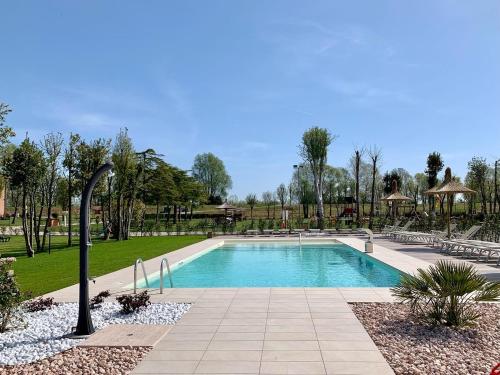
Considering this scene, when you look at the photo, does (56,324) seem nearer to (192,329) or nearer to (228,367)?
(192,329)

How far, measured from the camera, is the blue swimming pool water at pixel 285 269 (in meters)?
12.2

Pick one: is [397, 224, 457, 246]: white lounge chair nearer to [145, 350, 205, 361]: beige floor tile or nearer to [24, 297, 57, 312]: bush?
[24, 297, 57, 312]: bush

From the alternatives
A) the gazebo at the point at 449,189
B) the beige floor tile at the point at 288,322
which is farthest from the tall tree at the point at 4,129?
Result: the gazebo at the point at 449,189

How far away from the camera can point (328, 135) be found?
4075 centimetres

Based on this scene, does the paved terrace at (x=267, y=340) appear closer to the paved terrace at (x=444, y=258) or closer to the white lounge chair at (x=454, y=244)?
the paved terrace at (x=444, y=258)

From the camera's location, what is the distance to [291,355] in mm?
5055

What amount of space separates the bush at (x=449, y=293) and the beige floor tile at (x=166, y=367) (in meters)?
3.36

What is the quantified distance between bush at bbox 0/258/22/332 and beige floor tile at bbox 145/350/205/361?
246 cm

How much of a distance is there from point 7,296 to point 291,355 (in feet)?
13.3

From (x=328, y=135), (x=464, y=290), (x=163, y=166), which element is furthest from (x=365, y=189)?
(x=464, y=290)

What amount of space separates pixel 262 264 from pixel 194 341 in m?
11.0

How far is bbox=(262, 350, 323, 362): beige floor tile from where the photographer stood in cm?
492

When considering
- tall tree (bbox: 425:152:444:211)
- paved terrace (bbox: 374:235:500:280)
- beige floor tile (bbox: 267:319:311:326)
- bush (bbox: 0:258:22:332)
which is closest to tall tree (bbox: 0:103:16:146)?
bush (bbox: 0:258:22:332)

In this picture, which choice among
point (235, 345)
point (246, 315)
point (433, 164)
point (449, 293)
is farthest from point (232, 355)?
point (433, 164)
